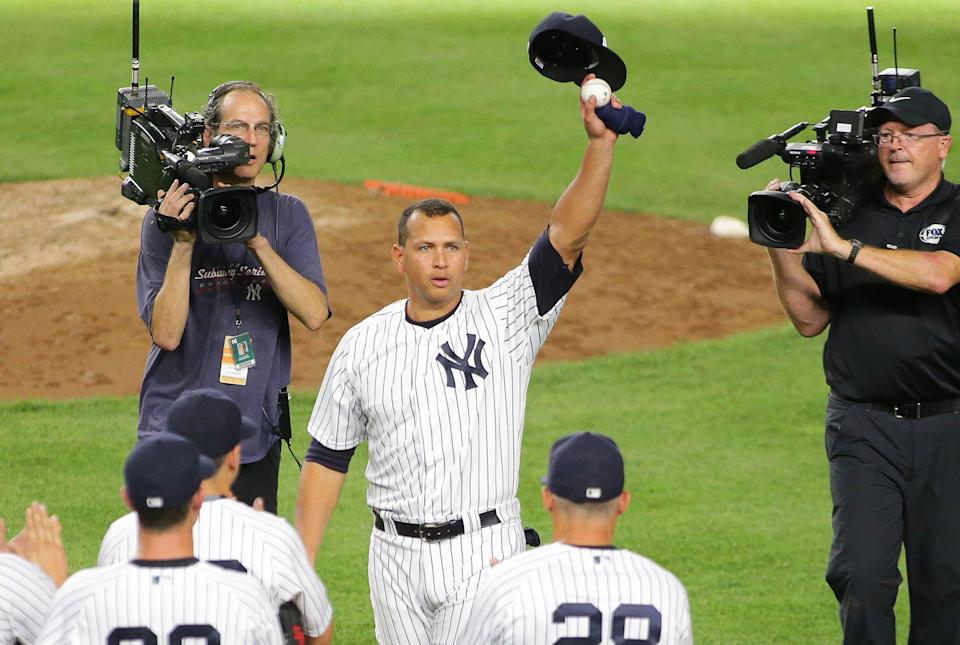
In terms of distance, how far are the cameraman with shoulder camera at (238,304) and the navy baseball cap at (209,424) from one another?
1.00 meters

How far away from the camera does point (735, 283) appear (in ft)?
45.0

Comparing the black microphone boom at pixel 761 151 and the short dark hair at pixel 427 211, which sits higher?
the black microphone boom at pixel 761 151

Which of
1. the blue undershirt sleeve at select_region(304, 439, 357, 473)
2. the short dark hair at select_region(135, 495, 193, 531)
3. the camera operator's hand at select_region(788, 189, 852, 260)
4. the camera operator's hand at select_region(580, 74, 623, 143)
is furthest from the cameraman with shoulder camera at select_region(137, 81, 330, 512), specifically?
the camera operator's hand at select_region(788, 189, 852, 260)

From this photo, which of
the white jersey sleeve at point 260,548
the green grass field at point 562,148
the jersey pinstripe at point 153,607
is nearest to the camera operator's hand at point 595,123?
the white jersey sleeve at point 260,548

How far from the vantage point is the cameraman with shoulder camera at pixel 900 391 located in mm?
Answer: 5199

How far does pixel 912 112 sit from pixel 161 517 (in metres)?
3.17

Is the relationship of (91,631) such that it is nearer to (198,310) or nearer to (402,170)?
(198,310)

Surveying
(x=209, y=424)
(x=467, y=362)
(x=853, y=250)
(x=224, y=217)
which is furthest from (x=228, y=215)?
(x=853, y=250)

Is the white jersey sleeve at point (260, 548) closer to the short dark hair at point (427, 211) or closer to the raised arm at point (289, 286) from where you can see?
the short dark hair at point (427, 211)

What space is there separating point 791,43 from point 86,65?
12.9 metres

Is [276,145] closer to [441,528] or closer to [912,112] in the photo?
[441,528]

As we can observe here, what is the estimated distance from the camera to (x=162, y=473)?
353 centimetres

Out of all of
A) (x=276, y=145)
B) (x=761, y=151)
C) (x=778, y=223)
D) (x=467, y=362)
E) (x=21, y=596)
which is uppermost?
(x=276, y=145)

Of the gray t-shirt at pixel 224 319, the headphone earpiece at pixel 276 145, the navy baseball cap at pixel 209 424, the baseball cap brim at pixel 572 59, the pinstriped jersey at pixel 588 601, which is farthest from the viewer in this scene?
the headphone earpiece at pixel 276 145
